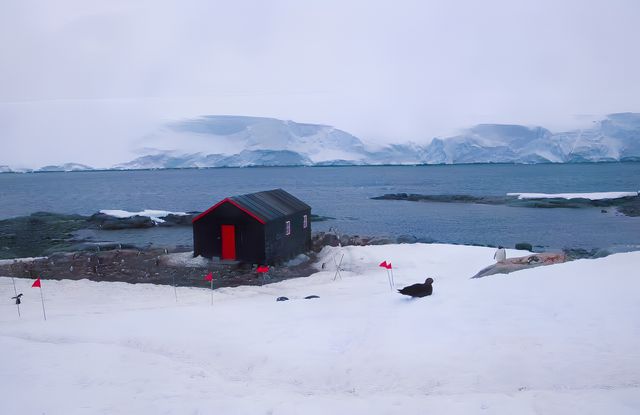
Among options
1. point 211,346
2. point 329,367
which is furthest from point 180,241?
point 329,367

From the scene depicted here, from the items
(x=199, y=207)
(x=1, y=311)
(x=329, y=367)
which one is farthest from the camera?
(x=199, y=207)

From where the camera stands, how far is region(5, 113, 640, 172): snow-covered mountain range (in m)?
118

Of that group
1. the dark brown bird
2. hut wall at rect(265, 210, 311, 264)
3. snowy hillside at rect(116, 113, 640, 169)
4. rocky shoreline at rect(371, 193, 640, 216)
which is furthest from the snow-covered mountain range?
the dark brown bird

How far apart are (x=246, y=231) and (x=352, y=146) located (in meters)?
111

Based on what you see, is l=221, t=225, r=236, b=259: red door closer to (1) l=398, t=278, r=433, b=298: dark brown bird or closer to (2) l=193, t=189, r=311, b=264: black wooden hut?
(2) l=193, t=189, r=311, b=264: black wooden hut

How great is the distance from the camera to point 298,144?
13088 cm

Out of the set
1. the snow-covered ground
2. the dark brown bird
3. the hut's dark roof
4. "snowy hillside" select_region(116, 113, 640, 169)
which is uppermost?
"snowy hillside" select_region(116, 113, 640, 169)

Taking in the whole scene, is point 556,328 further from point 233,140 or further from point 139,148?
point 139,148

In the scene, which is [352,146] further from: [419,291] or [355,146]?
[419,291]

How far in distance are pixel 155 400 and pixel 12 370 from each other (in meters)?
3.13

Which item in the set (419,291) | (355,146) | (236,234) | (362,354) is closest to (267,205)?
(236,234)

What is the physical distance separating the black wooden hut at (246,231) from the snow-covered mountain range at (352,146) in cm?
10148

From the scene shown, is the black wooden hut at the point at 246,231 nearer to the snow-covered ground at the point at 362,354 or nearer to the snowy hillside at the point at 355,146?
the snow-covered ground at the point at 362,354

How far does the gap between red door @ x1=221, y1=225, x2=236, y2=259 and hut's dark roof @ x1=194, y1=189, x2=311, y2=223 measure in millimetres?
1095
